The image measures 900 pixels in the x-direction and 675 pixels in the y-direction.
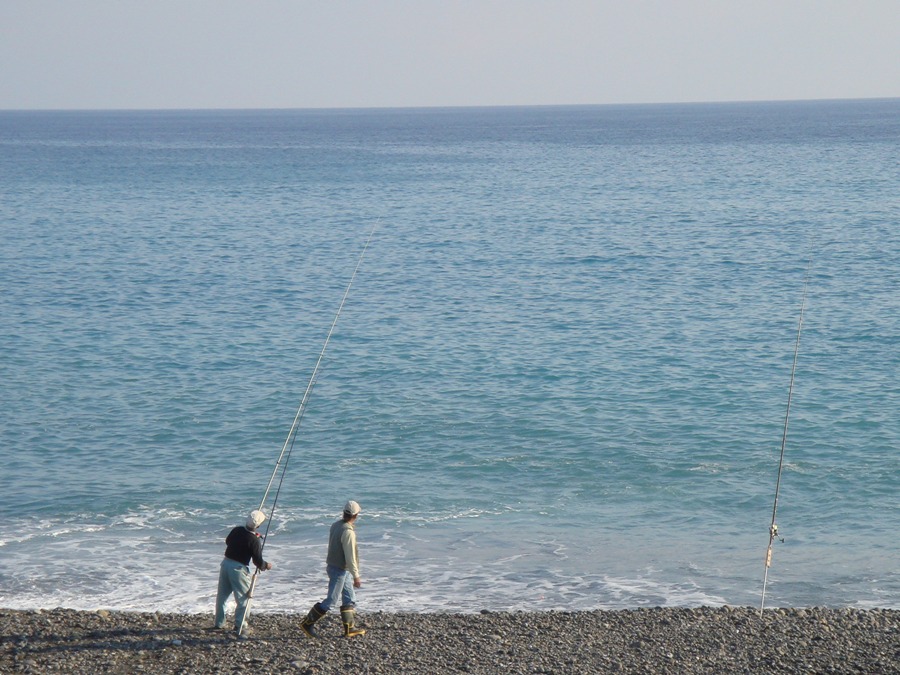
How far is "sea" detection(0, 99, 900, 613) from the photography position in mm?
12586

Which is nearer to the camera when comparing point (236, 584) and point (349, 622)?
point (236, 584)

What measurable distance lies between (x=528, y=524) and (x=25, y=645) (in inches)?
271

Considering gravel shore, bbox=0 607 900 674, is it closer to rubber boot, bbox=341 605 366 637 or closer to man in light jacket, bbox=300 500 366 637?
rubber boot, bbox=341 605 366 637

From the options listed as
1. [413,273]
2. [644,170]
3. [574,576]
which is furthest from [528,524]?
[644,170]

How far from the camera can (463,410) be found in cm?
1939

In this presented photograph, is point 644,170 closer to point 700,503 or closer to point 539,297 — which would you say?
point 539,297

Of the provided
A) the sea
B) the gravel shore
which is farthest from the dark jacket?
the sea

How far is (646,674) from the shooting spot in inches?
344

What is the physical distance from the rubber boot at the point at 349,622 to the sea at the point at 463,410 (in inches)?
67.7

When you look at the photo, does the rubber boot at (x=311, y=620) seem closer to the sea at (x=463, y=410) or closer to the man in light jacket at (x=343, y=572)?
the man in light jacket at (x=343, y=572)

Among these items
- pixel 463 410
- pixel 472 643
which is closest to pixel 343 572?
pixel 472 643

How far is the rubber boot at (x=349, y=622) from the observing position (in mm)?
9453

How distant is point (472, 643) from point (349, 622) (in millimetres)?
1124

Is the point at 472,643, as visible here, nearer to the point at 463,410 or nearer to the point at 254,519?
the point at 254,519
